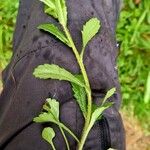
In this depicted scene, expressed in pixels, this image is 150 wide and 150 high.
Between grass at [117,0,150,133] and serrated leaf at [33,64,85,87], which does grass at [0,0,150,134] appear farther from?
serrated leaf at [33,64,85,87]

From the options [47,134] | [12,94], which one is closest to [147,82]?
[12,94]

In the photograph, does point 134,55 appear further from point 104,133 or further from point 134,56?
point 104,133

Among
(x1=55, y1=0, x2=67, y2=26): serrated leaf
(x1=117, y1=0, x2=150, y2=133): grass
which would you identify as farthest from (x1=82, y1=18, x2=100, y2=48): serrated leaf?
(x1=117, y1=0, x2=150, y2=133): grass

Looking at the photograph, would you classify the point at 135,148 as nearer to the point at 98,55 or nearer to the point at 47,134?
the point at 98,55

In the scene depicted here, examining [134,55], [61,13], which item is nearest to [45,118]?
[61,13]

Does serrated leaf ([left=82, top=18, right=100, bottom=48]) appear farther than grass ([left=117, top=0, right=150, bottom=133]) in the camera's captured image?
No

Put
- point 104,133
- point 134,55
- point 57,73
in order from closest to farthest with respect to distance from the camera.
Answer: point 57,73 < point 104,133 < point 134,55
